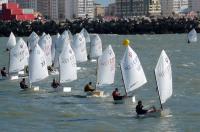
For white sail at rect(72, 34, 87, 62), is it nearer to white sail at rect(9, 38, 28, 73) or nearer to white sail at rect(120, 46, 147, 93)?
white sail at rect(9, 38, 28, 73)

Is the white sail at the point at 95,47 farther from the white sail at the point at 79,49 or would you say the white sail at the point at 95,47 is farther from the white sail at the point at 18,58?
the white sail at the point at 18,58

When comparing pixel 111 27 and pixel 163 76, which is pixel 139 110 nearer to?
pixel 163 76

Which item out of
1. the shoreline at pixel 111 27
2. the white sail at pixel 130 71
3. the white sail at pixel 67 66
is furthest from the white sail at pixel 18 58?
the shoreline at pixel 111 27

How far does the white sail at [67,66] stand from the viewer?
162 feet

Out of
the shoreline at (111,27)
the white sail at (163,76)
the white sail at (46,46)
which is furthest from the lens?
the shoreline at (111,27)

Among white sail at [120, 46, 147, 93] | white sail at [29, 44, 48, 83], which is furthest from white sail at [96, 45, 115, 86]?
white sail at [29, 44, 48, 83]

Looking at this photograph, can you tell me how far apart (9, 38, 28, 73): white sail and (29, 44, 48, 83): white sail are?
19.7ft

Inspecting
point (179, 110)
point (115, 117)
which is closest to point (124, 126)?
point (115, 117)

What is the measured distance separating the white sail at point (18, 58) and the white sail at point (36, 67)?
6013mm

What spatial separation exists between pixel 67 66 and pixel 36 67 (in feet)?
7.49

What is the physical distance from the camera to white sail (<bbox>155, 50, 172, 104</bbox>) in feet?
128

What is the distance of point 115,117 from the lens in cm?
3869

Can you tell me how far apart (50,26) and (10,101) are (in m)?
125

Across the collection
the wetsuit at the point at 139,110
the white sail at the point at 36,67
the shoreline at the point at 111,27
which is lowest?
the shoreline at the point at 111,27
